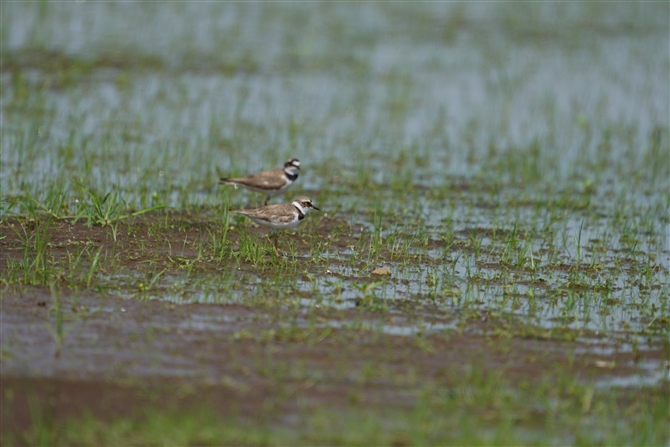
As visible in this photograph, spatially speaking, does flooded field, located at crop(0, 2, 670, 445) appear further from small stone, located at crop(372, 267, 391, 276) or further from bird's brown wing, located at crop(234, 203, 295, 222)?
bird's brown wing, located at crop(234, 203, 295, 222)

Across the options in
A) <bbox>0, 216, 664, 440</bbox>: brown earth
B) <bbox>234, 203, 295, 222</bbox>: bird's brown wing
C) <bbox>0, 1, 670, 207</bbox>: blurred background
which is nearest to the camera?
<bbox>0, 216, 664, 440</bbox>: brown earth

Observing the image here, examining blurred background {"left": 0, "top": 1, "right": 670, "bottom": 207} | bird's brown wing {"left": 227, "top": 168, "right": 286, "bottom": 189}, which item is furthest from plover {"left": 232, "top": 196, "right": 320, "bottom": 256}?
blurred background {"left": 0, "top": 1, "right": 670, "bottom": 207}

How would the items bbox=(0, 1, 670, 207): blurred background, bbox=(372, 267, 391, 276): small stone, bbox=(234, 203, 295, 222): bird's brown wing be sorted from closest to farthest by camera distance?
bbox=(372, 267, 391, 276): small stone < bbox=(234, 203, 295, 222): bird's brown wing < bbox=(0, 1, 670, 207): blurred background

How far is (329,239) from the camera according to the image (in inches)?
430

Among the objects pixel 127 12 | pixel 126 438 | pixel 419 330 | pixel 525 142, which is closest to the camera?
pixel 126 438

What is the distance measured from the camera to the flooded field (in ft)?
22.7

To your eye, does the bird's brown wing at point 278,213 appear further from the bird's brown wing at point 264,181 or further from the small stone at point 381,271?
the bird's brown wing at point 264,181

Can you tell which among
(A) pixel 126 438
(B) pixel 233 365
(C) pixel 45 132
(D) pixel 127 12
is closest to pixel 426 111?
(C) pixel 45 132

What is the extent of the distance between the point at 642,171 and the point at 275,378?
9079mm

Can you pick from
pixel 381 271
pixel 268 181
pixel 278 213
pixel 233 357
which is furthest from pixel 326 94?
pixel 233 357

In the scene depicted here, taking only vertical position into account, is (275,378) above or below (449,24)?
below

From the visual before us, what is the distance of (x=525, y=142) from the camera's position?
1599 centimetres

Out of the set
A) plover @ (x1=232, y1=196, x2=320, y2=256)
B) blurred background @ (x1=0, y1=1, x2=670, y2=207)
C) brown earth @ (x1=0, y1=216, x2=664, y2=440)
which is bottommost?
brown earth @ (x1=0, y1=216, x2=664, y2=440)

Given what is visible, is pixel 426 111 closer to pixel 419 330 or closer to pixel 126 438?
pixel 419 330
